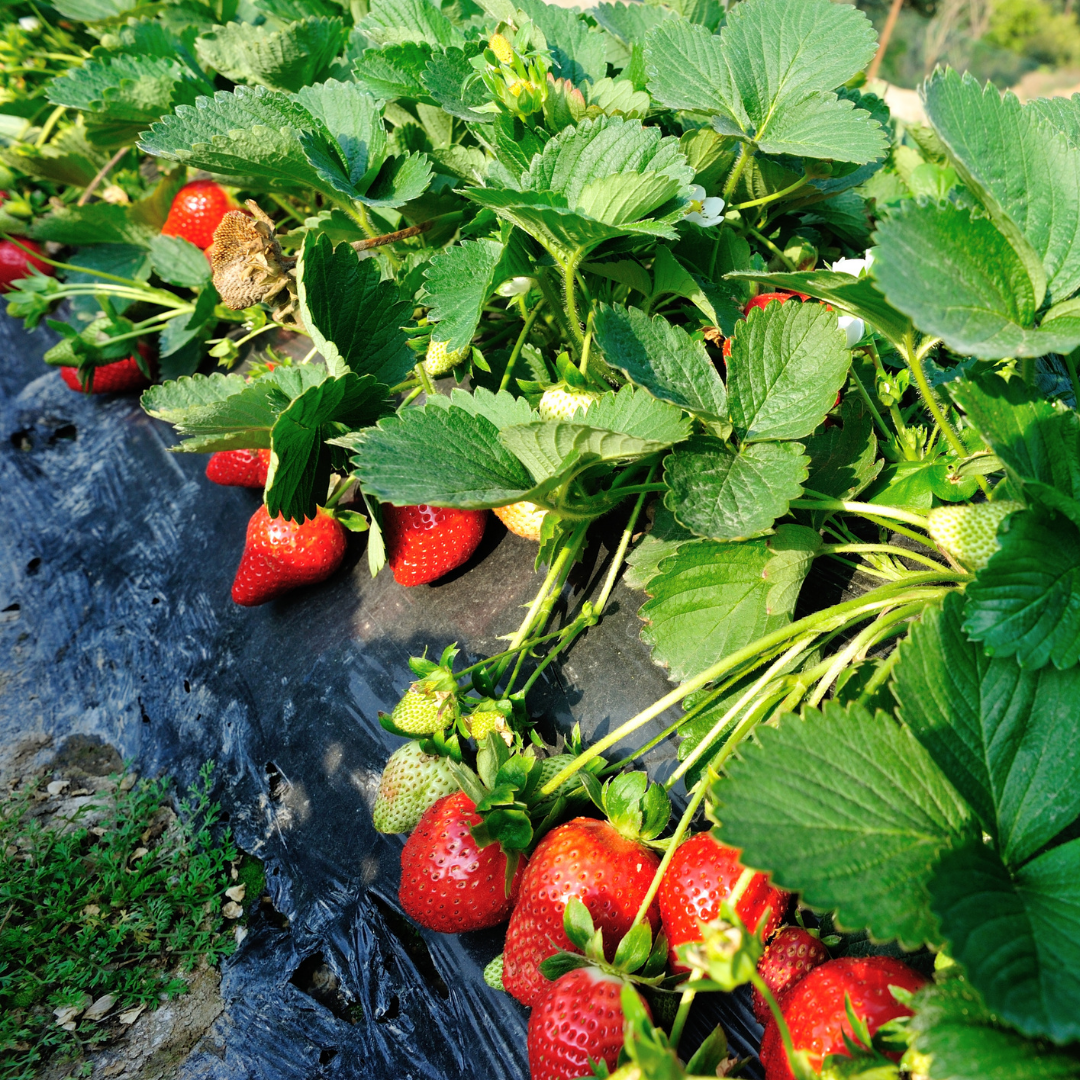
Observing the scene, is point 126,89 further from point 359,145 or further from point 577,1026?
point 577,1026

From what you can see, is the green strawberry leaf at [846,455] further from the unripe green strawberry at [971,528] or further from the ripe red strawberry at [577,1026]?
the ripe red strawberry at [577,1026]

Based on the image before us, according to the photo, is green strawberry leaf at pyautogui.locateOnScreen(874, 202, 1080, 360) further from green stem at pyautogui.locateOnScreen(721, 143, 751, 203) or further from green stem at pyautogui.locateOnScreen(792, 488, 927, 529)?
green stem at pyautogui.locateOnScreen(721, 143, 751, 203)

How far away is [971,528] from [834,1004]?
1.19ft

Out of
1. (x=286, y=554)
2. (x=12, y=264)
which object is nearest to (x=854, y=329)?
(x=286, y=554)

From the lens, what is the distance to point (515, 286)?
0.97 meters

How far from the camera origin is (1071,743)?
56cm

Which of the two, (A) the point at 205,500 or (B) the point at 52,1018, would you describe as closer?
(B) the point at 52,1018

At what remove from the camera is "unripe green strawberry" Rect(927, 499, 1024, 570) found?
2.14 ft

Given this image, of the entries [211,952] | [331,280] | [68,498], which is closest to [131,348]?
[68,498]

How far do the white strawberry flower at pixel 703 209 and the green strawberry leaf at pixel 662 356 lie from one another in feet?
0.73

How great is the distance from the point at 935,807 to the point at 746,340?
1.38 ft

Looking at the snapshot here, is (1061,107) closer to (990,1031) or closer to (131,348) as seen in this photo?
(990,1031)

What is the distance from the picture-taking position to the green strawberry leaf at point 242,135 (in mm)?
1007

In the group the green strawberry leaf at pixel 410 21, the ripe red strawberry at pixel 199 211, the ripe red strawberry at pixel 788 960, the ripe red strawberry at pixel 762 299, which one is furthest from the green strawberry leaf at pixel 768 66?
the ripe red strawberry at pixel 199 211
